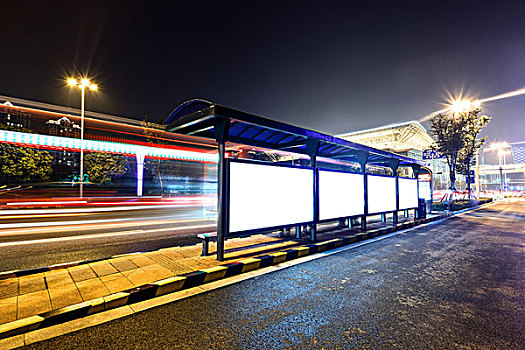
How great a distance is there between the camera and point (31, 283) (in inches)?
142

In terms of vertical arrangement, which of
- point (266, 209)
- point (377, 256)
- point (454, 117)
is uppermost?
point (454, 117)

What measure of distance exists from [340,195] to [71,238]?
8.18 meters

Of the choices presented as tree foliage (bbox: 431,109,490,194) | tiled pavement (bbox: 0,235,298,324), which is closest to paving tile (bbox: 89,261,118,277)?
tiled pavement (bbox: 0,235,298,324)

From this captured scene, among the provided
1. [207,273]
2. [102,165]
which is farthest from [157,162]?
[207,273]

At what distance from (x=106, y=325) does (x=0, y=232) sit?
27.0 ft

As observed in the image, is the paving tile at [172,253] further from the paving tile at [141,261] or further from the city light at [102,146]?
the city light at [102,146]

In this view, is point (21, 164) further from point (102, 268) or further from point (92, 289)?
point (92, 289)

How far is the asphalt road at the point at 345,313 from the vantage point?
2.34 metres

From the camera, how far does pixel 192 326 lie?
2596 mm

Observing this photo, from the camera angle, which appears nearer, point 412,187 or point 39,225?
point 39,225

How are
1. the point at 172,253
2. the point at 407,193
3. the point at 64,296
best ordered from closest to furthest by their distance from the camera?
the point at 64,296, the point at 172,253, the point at 407,193

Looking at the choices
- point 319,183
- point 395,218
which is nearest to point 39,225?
point 319,183

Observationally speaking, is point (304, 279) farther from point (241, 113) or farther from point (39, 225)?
point (39, 225)

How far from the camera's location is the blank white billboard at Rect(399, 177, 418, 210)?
10234 mm
